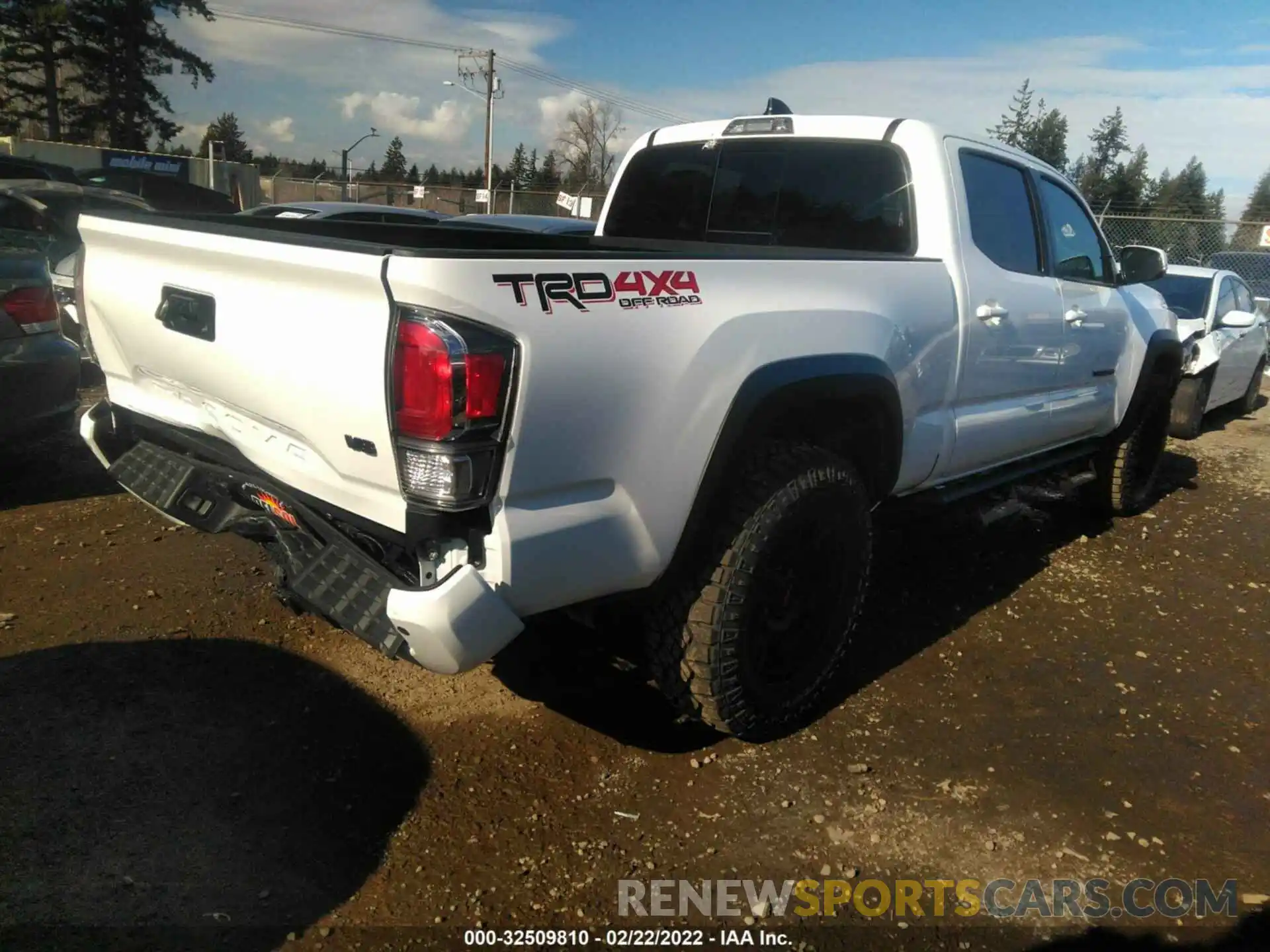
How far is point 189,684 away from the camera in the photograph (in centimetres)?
333

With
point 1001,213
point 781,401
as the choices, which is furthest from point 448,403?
point 1001,213

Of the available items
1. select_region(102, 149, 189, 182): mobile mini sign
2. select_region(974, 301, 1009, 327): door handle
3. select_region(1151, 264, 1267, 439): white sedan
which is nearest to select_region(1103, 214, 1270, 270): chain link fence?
select_region(1151, 264, 1267, 439): white sedan

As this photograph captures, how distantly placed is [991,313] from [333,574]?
2696mm

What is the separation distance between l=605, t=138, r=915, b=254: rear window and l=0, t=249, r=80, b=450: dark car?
9.89 ft

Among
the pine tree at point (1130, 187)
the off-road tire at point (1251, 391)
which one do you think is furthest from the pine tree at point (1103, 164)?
the off-road tire at point (1251, 391)

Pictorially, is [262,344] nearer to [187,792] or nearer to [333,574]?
[333,574]

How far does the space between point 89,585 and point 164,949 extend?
90.9 inches

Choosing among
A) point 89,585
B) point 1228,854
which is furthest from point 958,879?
point 89,585

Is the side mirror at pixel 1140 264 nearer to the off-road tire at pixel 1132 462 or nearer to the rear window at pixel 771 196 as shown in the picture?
the off-road tire at pixel 1132 462

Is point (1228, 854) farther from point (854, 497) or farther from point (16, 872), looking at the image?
point (16, 872)

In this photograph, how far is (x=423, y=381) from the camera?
81.3 inches

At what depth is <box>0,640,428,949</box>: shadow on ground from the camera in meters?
2.31

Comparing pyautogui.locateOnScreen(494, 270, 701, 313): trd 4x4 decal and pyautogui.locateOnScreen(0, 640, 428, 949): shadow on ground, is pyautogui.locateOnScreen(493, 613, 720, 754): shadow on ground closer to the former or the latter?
pyautogui.locateOnScreen(0, 640, 428, 949): shadow on ground

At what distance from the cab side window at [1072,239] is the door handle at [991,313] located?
2.65 feet
